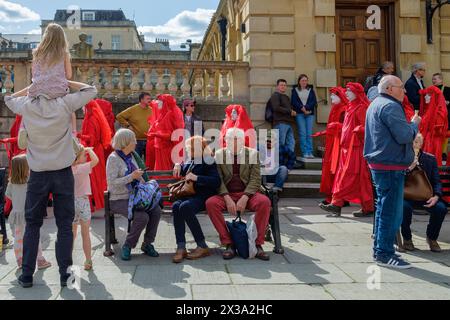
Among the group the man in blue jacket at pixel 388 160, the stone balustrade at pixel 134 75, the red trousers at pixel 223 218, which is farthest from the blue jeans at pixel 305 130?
the man in blue jacket at pixel 388 160

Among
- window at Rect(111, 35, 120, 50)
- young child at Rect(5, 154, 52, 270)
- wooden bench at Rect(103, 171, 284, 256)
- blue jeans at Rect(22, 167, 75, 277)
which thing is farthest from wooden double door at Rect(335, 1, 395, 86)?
window at Rect(111, 35, 120, 50)

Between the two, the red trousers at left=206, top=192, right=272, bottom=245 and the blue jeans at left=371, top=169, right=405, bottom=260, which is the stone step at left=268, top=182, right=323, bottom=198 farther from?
the blue jeans at left=371, top=169, right=405, bottom=260

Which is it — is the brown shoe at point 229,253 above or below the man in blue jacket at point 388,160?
below

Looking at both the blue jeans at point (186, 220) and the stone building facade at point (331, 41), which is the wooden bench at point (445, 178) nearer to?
the blue jeans at point (186, 220)

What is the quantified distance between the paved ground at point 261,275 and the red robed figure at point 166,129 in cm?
233

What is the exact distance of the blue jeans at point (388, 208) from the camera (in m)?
5.18

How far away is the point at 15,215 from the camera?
512 centimetres

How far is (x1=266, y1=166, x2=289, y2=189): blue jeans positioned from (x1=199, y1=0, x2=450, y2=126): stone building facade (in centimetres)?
427

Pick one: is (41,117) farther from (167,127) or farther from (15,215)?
(167,127)

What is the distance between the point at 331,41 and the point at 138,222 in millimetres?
7981

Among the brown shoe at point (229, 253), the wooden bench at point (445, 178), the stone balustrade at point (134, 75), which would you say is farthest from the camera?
the stone balustrade at point (134, 75)

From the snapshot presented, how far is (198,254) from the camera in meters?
5.49
